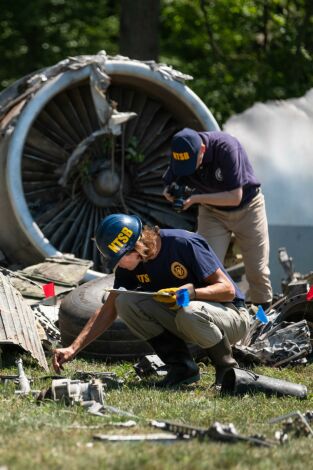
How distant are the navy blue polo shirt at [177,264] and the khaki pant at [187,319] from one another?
0.41 ft

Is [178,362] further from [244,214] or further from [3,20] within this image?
[3,20]

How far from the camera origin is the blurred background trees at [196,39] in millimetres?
13398

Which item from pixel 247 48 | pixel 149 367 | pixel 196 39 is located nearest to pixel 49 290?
pixel 149 367

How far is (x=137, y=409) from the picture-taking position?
514 cm

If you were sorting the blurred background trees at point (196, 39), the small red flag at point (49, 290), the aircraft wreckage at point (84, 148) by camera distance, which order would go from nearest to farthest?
the small red flag at point (49, 290)
the aircraft wreckage at point (84, 148)
the blurred background trees at point (196, 39)

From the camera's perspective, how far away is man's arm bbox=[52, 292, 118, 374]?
18.2 feet

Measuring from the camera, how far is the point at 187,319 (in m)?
5.75

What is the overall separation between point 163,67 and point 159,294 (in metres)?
4.40

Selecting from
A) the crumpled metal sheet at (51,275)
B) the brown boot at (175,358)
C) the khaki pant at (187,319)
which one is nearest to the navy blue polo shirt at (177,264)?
the khaki pant at (187,319)

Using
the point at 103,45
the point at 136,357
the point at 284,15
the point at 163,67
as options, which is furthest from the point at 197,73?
the point at 136,357

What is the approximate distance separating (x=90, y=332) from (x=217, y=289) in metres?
0.75

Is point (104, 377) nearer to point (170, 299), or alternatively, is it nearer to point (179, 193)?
point (170, 299)

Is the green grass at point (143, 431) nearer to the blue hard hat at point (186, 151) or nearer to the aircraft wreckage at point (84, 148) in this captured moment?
the blue hard hat at point (186, 151)

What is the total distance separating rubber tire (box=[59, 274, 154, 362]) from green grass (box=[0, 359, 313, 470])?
0.76 m
